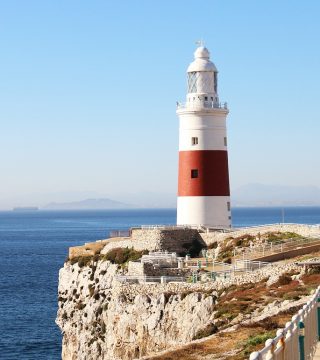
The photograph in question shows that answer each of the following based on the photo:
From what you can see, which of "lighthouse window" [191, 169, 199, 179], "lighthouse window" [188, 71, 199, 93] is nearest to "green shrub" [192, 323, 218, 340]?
"lighthouse window" [191, 169, 199, 179]

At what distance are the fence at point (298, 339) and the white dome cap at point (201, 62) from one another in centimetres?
3390

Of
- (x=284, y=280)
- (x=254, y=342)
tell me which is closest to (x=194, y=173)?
(x=284, y=280)

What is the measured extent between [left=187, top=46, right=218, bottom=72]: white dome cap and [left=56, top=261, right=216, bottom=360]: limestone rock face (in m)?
14.6

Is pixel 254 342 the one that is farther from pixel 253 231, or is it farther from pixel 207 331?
pixel 253 231

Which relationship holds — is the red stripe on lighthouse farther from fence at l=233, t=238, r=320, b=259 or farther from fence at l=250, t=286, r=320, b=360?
fence at l=250, t=286, r=320, b=360

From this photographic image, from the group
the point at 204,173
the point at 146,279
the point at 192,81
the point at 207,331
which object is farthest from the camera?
the point at 192,81

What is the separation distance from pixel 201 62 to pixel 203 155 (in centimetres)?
611

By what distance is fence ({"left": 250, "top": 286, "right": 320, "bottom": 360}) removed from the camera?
1212cm

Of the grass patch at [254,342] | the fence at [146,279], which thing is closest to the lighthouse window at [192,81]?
the fence at [146,279]

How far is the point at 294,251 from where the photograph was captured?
131 feet

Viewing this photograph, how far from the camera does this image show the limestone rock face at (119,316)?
33125mm

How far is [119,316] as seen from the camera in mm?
36688

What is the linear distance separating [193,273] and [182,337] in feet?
21.0

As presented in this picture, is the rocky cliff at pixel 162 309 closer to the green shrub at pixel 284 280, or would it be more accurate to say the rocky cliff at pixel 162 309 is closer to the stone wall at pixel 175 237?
the green shrub at pixel 284 280
